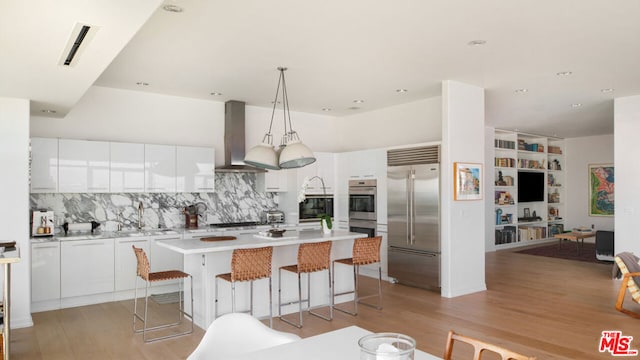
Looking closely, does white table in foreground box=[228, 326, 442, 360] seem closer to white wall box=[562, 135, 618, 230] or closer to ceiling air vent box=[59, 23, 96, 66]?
ceiling air vent box=[59, 23, 96, 66]

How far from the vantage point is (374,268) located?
24.6 ft

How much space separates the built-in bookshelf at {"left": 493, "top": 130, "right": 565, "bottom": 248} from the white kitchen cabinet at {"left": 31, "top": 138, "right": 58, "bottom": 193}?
8545 mm

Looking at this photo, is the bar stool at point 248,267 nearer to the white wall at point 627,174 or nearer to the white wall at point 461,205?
the white wall at point 461,205

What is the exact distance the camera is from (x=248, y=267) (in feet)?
14.9

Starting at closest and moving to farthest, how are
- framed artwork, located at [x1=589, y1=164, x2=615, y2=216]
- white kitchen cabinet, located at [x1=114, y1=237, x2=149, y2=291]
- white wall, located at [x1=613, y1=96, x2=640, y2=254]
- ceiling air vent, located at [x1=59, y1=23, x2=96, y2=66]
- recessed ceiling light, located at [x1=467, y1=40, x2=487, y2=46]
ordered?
ceiling air vent, located at [x1=59, y1=23, x2=96, y2=66]
recessed ceiling light, located at [x1=467, y1=40, x2=487, y2=46]
white kitchen cabinet, located at [x1=114, y1=237, x2=149, y2=291]
white wall, located at [x1=613, y1=96, x2=640, y2=254]
framed artwork, located at [x1=589, y1=164, x2=615, y2=216]

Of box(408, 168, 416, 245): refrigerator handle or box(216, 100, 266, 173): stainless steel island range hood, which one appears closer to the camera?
box(408, 168, 416, 245): refrigerator handle

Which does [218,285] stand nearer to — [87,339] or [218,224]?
[87,339]

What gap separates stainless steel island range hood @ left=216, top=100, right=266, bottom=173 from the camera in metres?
7.11

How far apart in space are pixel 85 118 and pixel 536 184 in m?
10.3

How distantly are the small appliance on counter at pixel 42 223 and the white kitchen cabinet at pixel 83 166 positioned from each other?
0.34 meters

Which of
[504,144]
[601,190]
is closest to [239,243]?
[504,144]

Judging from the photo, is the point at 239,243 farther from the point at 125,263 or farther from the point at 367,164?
the point at 367,164

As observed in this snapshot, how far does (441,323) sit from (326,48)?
10.4 feet

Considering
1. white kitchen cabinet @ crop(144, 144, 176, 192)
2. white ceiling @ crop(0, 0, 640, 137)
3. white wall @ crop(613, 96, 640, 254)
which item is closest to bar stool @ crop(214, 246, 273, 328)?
white ceiling @ crop(0, 0, 640, 137)
